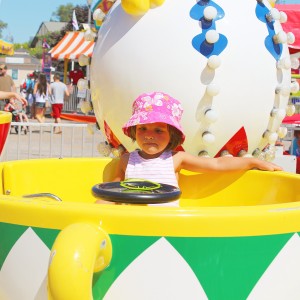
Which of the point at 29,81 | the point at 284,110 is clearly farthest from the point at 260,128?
the point at 29,81

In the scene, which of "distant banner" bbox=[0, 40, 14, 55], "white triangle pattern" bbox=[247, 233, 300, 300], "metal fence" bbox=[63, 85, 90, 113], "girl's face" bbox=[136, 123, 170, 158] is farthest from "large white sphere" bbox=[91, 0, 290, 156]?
"distant banner" bbox=[0, 40, 14, 55]

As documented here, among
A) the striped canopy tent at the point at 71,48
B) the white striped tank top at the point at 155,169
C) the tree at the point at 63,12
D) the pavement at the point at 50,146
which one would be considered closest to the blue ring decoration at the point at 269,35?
the white striped tank top at the point at 155,169

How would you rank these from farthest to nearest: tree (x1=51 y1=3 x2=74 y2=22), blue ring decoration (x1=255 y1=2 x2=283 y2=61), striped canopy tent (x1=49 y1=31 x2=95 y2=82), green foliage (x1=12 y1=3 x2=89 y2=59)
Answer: tree (x1=51 y1=3 x2=74 y2=22)
green foliage (x1=12 y1=3 x2=89 y2=59)
striped canopy tent (x1=49 y1=31 x2=95 y2=82)
blue ring decoration (x1=255 y1=2 x2=283 y2=61)

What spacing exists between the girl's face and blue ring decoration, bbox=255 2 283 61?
2.83 feet

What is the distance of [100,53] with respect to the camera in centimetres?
311

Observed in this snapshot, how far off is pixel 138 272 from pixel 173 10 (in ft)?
5.78

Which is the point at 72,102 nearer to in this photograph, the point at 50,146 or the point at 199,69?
the point at 50,146

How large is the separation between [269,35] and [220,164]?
0.83 metres

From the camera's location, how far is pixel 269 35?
3.05m

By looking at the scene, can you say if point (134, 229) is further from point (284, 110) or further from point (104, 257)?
point (284, 110)

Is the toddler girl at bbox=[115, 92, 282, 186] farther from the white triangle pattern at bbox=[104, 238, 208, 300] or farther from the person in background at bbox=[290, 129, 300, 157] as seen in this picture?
the person in background at bbox=[290, 129, 300, 157]

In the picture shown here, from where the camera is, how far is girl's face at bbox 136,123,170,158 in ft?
7.99

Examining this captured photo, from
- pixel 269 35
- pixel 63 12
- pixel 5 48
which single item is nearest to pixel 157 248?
pixel 269 35

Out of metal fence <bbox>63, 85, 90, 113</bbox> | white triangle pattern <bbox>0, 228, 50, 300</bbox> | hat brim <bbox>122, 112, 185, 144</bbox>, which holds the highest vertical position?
hat brim <bbox>122, 112, 185, 144</bbox>
